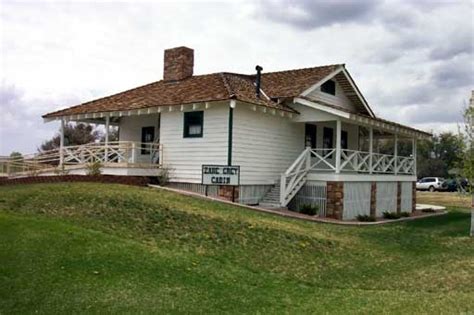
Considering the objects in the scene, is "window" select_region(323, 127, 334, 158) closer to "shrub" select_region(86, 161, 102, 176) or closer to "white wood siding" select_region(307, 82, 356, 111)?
"white wood siding" select_region(307, 82, 356, 111)

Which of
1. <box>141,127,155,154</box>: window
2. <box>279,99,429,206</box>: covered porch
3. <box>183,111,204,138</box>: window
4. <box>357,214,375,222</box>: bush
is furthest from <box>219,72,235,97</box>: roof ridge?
<box>357,214,375,222</box>: bush

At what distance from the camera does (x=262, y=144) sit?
20.1m

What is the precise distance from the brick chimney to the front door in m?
6.27

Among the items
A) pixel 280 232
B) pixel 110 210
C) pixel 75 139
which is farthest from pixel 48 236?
pixel 75 139

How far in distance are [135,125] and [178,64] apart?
3477 millimetres

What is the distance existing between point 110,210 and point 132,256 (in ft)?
11.9

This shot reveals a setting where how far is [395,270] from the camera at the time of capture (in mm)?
11023

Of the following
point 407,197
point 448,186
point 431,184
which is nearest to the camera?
point 407,197

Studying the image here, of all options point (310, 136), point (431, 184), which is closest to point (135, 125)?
point (310, 136)

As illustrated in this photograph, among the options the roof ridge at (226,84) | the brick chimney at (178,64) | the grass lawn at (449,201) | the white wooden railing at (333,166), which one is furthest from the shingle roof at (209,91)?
the grass lawn at (449,201)

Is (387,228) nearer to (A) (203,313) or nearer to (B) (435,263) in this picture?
(B) (435,263)

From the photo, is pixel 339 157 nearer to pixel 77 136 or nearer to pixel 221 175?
pixel 221 175

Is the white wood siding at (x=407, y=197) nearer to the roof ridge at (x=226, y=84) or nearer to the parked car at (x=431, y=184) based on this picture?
the roof ridge at (x=226, y=84)

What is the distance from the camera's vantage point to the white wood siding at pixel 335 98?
2253cm
